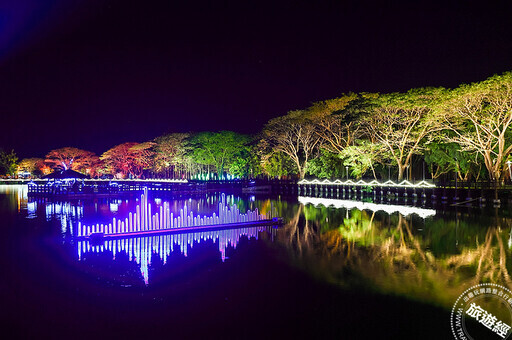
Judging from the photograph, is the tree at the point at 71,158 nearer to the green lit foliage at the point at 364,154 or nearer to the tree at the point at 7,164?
the tree at the point at 7,164

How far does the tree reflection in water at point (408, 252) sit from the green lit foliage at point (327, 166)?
28251 mm

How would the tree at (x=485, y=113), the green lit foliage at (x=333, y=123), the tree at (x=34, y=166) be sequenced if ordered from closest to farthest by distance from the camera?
the tree at (x=485, y=113) < the green lit foliage at (x=333, y=123) < the tree at (x=34, y=166)

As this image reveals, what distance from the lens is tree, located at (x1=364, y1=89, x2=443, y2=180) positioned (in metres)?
34.5

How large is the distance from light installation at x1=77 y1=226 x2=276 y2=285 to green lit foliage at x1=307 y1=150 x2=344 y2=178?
32638 mm

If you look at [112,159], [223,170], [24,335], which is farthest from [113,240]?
[112,159]

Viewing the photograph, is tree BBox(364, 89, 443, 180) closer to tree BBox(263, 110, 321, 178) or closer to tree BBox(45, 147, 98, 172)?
tree BBox(263, 110, 321, 178)

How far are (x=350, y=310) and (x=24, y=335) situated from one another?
18.0ft

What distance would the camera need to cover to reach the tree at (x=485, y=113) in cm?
2716

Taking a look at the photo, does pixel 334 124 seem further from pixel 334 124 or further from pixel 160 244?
pixel 160 244

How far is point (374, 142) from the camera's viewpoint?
4150cm

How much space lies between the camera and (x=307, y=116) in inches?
1896

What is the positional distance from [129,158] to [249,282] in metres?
80.3

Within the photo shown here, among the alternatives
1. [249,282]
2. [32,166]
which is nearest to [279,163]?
[249,282]

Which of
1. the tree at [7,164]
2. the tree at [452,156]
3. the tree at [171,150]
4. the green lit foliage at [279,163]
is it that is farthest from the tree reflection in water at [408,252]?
the tree at [7,164]
